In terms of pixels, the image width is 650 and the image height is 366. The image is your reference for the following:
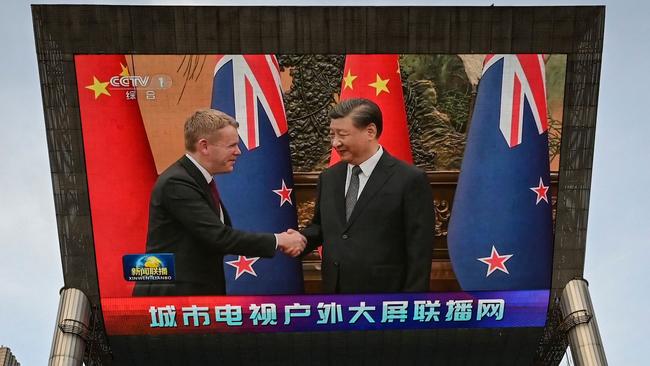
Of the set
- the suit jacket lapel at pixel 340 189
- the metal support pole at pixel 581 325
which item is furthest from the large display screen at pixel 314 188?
the metal support pole at pixel 581 325

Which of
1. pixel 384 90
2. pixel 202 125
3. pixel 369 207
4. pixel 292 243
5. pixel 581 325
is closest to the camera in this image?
pixel 202 125

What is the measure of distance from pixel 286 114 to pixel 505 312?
415 inches

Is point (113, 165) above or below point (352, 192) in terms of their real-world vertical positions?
above

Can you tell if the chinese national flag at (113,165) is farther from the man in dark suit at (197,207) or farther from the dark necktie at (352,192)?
the dark necktie at (352,192)

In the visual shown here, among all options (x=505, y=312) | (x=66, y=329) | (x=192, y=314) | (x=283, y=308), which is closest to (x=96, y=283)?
(x=66, y=329)

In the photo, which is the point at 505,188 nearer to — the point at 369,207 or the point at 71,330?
the point at 369,207

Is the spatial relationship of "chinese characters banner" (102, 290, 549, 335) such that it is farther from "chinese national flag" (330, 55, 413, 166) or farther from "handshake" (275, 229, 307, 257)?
"chinese national flag" (330, 55, 413, 166)

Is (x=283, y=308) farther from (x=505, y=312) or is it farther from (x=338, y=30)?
(x=338, y=30)

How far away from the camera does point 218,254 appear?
27.0m

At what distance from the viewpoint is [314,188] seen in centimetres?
2753

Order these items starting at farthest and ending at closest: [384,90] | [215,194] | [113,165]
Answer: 1. [384,90]
2. [113,165]
3. [215,194]

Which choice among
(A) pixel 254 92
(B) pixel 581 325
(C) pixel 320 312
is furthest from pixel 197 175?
(B) pixel 581 325

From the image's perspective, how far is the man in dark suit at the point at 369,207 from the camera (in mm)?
26703

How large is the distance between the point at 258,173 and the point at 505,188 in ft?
28.0
